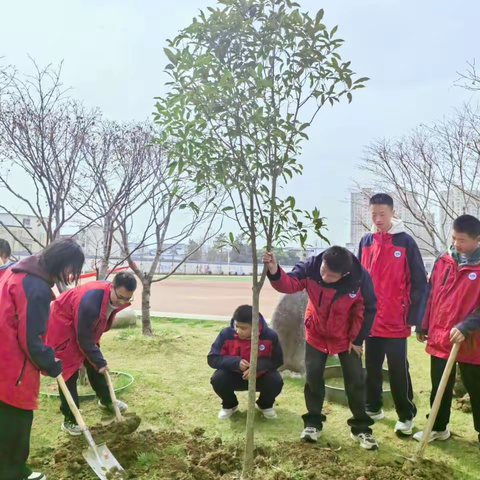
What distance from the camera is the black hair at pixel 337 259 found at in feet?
9.98

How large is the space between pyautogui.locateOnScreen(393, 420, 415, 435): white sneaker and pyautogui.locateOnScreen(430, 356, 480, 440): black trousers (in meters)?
0.18

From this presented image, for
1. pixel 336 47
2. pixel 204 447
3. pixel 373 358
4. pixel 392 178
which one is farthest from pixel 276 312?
pixel 392 178

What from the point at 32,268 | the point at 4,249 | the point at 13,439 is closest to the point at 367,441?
the point at 13,439

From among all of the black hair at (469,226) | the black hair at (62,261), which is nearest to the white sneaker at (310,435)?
the black hair at (469,226)

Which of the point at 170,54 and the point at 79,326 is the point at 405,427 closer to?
the point at 79,326

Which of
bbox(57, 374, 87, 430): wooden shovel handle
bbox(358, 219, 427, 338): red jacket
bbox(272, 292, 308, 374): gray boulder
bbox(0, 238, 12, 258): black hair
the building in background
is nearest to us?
bbox(57, 374, 87, 430): wooden shovel handle

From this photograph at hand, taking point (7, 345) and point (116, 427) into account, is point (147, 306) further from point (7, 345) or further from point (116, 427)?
point (7, 345)

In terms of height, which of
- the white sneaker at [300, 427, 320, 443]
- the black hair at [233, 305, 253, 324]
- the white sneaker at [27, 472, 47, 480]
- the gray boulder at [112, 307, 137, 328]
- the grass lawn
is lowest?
the gray boulder at [112, 307, 137, 328]

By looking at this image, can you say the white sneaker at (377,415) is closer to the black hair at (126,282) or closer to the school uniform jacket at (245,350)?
the school uniform jacket at (245,350)

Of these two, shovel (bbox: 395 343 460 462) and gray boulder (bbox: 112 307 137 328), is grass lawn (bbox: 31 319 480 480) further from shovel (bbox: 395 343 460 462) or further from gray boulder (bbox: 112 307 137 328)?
→ gray boulder (bbox: 112 307 137 328)

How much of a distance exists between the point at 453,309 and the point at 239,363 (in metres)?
1.75

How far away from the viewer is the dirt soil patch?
2.77 m

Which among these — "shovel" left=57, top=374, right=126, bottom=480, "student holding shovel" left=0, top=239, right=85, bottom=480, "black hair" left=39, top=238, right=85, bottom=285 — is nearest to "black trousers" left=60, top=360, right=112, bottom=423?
"shovel" left=57, top=374, right=126, bottom=480

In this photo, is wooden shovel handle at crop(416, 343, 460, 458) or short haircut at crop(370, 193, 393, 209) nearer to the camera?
wooden shovel handle at crop(416, 343, 460, 458)
